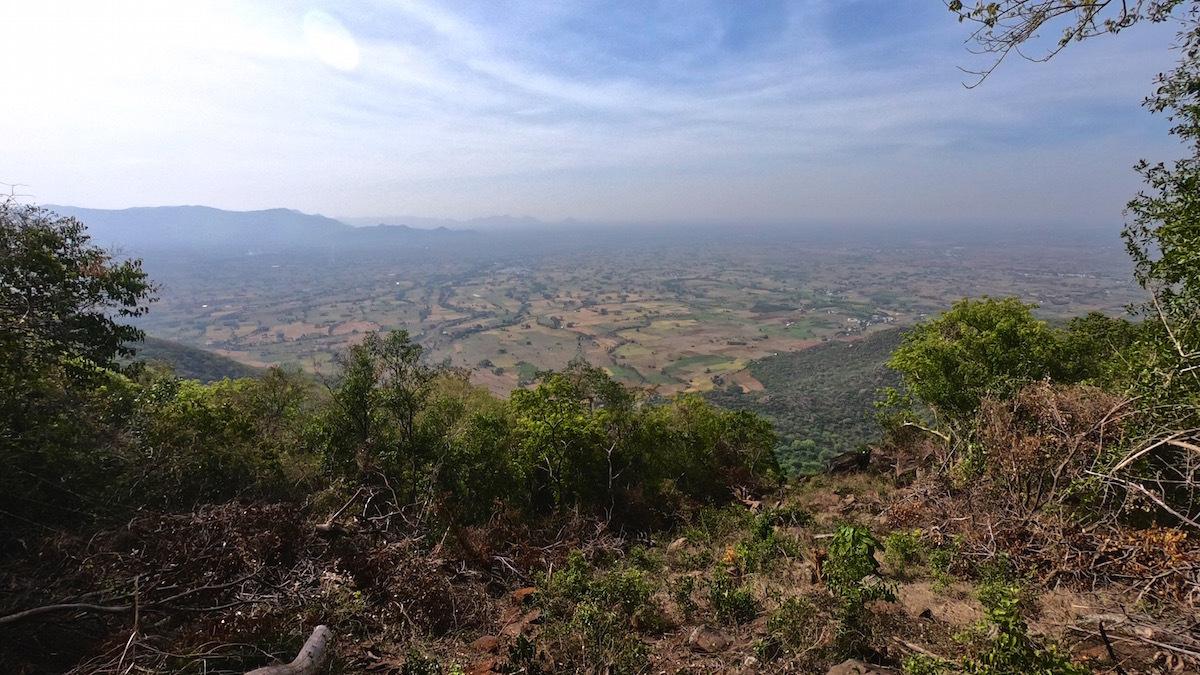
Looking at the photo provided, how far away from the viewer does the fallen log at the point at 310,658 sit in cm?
389

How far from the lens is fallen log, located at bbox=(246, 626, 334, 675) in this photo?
12.8ft

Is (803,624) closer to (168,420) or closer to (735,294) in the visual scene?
(168,420)

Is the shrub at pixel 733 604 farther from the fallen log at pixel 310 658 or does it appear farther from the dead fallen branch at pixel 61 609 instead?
the dead fallen branch at pixel 61 609

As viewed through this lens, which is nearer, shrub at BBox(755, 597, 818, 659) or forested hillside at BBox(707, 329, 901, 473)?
shrub at BBox(755, 597, 818, 659)

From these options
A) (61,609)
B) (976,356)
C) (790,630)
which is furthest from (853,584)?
(976,356)

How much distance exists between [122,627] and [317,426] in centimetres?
771

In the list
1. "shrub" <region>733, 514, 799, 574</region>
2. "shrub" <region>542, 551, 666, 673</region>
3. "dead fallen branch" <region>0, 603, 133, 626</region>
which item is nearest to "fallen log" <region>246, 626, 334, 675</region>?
"dead fallen branch" <region>0, 603, 133, 626</region>

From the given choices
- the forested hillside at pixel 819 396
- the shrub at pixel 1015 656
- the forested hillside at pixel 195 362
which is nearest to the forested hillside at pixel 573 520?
the shrub at pixel 1015 656

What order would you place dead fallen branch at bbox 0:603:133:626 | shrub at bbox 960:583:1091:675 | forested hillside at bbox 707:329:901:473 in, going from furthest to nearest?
forested hillside at bbox 707:329:901:473 < dead fallen branch at bbox 0:603:133:626 < shrub at bbox 960:583:1091:675

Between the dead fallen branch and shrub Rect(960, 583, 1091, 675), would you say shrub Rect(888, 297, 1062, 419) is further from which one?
the dead fallen branch

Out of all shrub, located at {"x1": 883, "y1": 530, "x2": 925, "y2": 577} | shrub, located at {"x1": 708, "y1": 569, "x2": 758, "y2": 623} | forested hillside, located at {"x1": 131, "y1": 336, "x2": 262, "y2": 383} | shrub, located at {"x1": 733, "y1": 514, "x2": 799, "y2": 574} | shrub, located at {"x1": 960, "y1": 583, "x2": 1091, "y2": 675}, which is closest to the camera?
shrub, located at {"x1": 960, "y1": 583, "x2": 1091, "y2": 675}

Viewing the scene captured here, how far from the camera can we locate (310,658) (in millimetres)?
4180

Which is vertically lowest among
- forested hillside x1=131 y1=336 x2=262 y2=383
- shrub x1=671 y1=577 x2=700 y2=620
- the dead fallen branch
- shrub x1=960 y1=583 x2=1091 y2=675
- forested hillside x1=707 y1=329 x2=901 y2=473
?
forested hillside x1=707 y1=329 x2=901 y2=473

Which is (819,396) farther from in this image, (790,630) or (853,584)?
(790,630)
